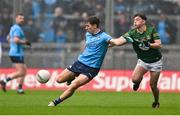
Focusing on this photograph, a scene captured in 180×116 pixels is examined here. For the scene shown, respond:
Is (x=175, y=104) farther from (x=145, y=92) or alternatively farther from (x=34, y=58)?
(x=34, y=58)

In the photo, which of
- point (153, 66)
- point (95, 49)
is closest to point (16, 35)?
point (95, 49)

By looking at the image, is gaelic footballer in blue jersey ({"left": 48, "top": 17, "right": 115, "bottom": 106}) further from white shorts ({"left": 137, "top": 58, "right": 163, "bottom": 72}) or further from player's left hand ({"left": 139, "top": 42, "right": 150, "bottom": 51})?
white shorts ({"left": 137, "top": 58, "right": 163, "bottom": 72})

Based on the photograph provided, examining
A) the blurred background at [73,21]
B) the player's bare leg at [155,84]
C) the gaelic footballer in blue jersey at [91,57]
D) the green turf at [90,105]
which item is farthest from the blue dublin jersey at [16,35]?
the player's bare leg at [155,84]

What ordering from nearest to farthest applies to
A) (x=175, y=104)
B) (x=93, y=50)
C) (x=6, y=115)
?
(x=6, y=115), (x=93, y=50), (x=175, y=104)

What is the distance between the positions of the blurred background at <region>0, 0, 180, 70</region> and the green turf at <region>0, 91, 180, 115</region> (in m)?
6.28

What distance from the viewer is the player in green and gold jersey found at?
18906 mm

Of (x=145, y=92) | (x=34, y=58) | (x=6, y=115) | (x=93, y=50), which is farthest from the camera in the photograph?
(x=34, y=58)

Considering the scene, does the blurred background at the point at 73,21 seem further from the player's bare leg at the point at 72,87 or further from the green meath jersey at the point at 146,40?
the player's bare leg at the point at 72,87

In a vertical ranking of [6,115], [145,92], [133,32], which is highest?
[133,32]

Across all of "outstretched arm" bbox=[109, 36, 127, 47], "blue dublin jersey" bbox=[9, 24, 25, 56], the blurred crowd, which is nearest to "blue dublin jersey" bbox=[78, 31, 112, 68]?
"outstretched arm" bbox=[109, 36, 127, 47]

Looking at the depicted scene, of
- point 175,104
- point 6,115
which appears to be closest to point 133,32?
point 175,104

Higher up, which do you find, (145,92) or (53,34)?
(53,34)

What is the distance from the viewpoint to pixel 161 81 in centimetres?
2880

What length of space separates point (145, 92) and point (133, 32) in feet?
28.4
